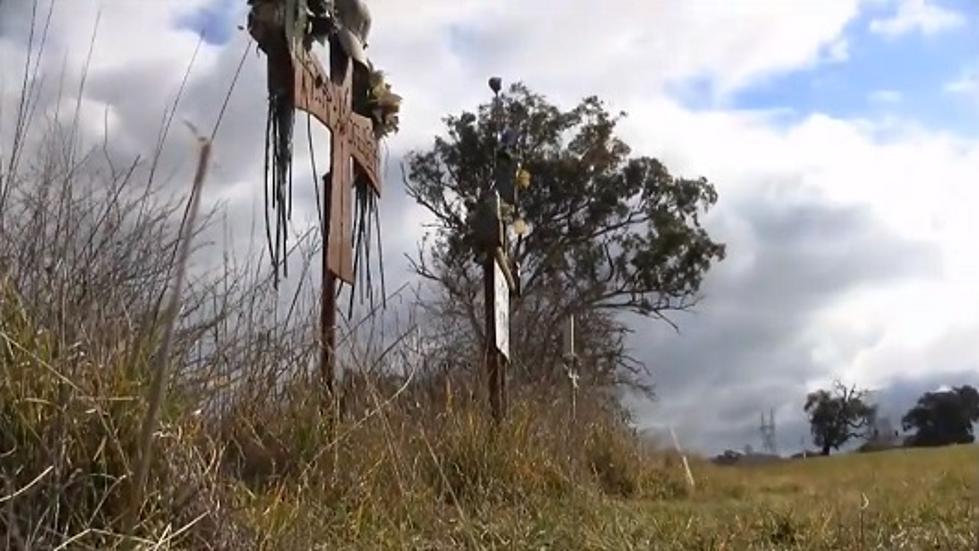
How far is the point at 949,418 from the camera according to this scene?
3.68 m

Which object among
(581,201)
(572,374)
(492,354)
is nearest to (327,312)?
(492,354)

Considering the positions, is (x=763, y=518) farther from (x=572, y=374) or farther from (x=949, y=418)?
(x=572, y=374)

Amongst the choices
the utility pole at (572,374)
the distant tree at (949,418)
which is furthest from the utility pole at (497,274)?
the distant tree at (949,418)

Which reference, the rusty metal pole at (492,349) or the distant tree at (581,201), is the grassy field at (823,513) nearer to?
the rusty metal pole at (492,349)

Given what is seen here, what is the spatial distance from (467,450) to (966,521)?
1785 millimetres

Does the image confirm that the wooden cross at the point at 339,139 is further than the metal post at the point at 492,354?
No

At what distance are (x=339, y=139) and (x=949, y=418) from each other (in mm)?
2914

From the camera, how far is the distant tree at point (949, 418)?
312cm

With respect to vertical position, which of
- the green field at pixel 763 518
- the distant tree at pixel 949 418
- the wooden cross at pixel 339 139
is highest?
the wooden cross at pixel 339 139

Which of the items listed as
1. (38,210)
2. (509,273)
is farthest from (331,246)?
(509,273)

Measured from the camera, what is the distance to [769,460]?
246 cm

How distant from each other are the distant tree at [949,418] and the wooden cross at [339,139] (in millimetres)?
2283

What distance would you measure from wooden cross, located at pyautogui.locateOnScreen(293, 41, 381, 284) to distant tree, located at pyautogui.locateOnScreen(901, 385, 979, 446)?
2.28 metres

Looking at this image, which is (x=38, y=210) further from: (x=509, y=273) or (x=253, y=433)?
(x=509, y=273)
